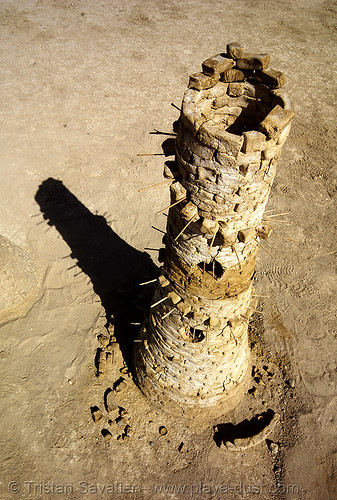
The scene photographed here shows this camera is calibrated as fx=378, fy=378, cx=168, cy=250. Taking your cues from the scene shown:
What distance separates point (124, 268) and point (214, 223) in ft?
19.4

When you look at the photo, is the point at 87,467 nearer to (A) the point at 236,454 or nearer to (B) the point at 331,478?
(A) the point at 236,454

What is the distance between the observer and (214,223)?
482cm

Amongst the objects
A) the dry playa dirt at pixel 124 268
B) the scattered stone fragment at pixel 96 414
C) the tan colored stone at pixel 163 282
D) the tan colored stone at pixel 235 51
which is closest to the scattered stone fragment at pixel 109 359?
the dry playa dirt at pixel 124 268

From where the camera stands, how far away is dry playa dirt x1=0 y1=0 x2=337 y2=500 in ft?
23.7

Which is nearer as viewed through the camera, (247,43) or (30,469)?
(30,469)

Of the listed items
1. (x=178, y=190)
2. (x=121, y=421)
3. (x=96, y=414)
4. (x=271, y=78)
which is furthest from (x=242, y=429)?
(x=271, y=78)

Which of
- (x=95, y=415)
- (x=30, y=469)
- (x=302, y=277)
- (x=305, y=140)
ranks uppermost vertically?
(x=305, y=140)

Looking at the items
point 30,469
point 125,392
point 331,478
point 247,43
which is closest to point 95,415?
point 125,392

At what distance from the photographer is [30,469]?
708 cm

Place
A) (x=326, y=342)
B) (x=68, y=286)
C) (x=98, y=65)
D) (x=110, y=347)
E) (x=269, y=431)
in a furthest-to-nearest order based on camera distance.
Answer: (x=98, y=65) < (x=68, y=286) < (x=326, y=342) < (x=110, y=347) < (x=269, y=431)

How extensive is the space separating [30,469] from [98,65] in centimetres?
1520

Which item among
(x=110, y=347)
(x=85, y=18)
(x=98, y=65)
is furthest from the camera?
(x=85, y=18)

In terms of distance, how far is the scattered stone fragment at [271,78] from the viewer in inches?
181

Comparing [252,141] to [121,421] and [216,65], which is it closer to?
[216,65]
